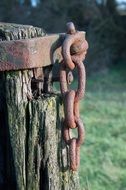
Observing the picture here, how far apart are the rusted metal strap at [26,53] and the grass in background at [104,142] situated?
116 centimetres

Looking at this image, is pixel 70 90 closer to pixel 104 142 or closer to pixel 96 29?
pixel 104 142

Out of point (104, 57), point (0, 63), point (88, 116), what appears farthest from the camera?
point (104, 57)

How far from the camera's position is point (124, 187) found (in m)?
4.64

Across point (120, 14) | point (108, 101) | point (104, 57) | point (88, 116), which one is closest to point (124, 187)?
point (88, 116)

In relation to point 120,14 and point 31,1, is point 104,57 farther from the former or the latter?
point 31,1

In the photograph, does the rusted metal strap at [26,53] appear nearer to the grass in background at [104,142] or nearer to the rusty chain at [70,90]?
the rusty chain at [70,90]

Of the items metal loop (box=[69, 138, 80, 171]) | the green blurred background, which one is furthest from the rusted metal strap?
the green blurred background

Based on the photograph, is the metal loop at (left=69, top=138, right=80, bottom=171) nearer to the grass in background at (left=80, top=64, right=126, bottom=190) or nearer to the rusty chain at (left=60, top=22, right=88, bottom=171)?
the rusty chain at (left=60, top=22, right=88, bottom=171)

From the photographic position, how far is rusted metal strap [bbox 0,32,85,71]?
1748mm

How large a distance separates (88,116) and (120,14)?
25.9 feet

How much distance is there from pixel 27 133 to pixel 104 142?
13.8 ft

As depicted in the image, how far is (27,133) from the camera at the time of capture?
1.84m

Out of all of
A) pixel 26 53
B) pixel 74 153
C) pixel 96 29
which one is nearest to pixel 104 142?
pixel 74 153

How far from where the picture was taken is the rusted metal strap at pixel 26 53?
175 centimetres
